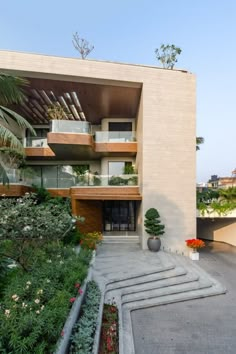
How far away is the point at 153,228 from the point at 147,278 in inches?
166

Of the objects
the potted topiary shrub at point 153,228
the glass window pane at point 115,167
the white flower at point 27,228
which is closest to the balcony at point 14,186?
the glass window pane at point 115,167

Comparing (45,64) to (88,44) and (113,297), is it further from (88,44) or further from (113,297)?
(113,297)

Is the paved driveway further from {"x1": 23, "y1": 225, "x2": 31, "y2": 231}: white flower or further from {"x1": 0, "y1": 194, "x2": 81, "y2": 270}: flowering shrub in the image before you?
{"x1": 23, "y1": 225, "x2": 31, "y2": 231}: white flower

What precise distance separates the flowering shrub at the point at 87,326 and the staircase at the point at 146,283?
803mm

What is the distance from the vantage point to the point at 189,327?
6609 millimetres

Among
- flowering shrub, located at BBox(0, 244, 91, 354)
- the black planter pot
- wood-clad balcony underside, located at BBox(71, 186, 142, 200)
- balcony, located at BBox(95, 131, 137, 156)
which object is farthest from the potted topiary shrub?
flowering shrub, located at BBox(0, 244, 91, 354)

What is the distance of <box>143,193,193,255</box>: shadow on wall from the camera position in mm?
13961

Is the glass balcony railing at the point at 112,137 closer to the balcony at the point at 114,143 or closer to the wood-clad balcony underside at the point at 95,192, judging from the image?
the balcony at the point at 114,143

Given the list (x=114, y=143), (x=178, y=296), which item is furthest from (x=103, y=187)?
(x=178, y=296)

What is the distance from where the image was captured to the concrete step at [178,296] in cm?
779

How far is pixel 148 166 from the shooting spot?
1407cm

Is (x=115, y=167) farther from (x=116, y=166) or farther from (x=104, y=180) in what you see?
(x=104, y=180)

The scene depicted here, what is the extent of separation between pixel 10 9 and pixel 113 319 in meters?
13.7

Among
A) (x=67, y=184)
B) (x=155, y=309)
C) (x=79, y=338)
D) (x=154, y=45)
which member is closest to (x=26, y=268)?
(x=79, y=338)
